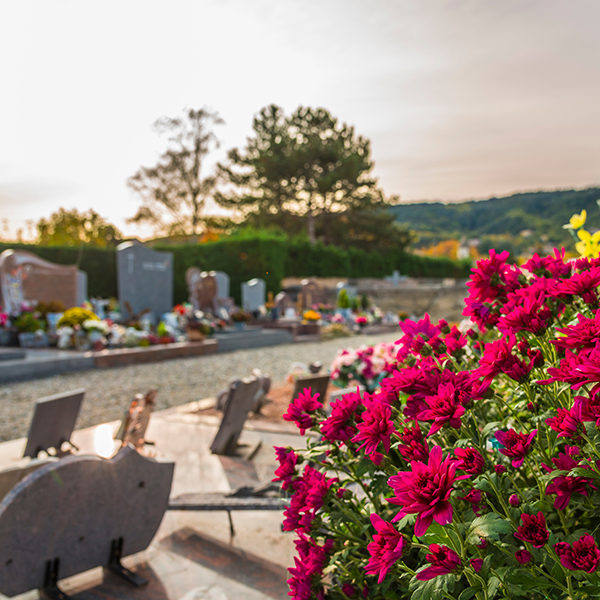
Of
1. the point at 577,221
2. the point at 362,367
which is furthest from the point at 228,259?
the point at 577,221

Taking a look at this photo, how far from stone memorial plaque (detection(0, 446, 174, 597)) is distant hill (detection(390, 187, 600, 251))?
46.1 ft

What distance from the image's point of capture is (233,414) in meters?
3.41

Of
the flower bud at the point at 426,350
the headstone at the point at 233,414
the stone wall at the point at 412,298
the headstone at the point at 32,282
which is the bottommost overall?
the stone wall at the point at 412,298

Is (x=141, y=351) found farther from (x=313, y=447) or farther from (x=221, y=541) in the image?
(x=313, y=447)

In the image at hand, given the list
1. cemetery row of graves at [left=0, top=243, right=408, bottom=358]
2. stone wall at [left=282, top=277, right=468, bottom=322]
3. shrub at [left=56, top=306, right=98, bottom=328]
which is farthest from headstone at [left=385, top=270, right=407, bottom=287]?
shrub at [left=56, top=306, right=98, bottom=328]

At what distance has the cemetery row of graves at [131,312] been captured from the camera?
9859mm

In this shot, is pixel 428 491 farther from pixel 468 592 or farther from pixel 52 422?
pixel 52 422

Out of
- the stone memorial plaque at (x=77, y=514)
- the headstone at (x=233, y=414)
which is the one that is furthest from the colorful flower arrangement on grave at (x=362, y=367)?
the stone memorial plaque at (x=77, y=514)

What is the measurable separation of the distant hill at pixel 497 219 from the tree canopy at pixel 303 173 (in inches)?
179

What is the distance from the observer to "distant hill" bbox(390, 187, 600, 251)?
2172cm

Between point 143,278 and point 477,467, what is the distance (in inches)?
493

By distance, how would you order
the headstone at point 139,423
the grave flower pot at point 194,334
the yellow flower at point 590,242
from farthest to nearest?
the grave flower pot at point 194,334 → the headstone at point 139,423 → the yellow flower at point 590,242

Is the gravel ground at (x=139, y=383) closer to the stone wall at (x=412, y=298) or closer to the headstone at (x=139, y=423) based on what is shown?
the headstone at (x=139, y=423)

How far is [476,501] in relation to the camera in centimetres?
83
